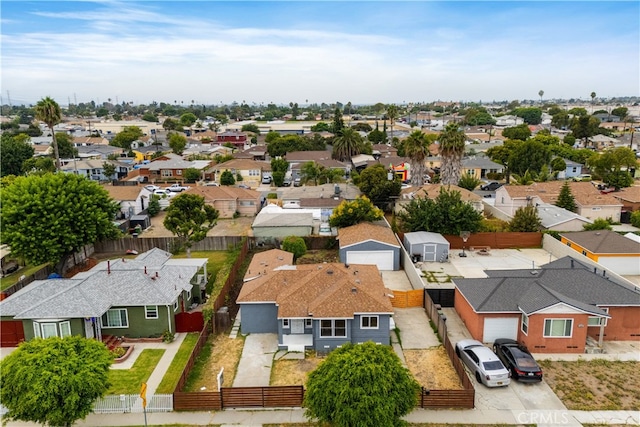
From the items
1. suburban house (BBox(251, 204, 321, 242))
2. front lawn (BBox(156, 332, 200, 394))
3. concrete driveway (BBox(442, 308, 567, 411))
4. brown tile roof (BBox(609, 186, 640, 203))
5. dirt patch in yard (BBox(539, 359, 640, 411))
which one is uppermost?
brown tile roof (BBox(609, 186, 640, 203))

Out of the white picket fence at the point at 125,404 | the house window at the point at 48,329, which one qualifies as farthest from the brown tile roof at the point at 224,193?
the white picket fence at the point at 125,404

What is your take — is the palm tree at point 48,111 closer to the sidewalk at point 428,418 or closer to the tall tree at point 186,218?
the tall tree at point 186,218

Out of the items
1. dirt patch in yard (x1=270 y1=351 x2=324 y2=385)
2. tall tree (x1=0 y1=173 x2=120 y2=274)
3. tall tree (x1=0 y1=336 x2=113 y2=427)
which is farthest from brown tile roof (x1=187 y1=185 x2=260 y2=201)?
tall tree (x1=0 y1=336 x2=113 y2=427)

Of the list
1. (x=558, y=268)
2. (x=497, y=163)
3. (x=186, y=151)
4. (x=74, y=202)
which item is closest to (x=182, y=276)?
(x=74, y=202)

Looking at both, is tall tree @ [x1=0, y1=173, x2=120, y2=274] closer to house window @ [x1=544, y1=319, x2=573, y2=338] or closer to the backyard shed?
the backyard shed

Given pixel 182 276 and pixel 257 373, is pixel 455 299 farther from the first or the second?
pixel 182 276
